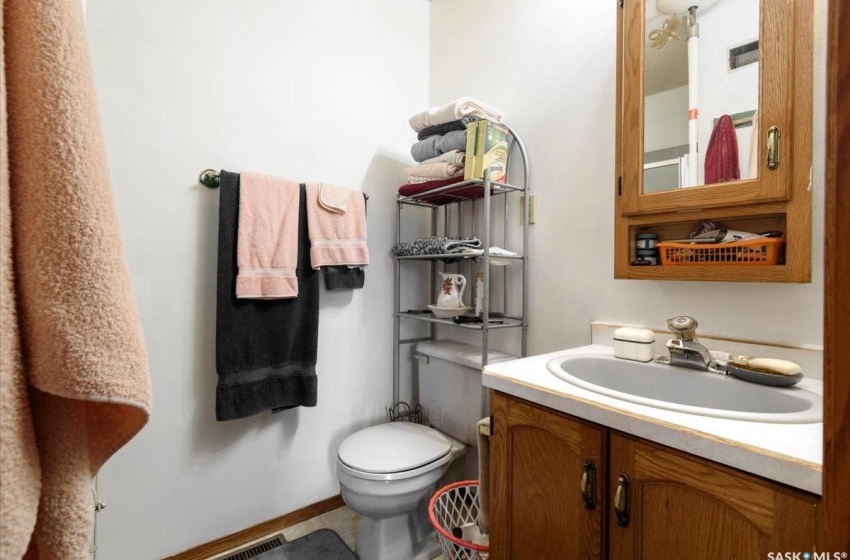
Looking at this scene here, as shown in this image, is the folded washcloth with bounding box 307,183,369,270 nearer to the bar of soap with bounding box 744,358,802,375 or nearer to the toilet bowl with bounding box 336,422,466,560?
the toilet bowl with bounding box 336,422,466,560

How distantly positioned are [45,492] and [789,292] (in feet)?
4.64

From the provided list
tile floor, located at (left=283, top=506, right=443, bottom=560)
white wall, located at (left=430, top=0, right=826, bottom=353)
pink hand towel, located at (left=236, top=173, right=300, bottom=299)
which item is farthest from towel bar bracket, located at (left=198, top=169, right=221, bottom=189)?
tile floor, located at (left=283, top=506, right=443, bottom=560)

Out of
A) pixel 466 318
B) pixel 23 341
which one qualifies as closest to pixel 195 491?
pixel 466 318

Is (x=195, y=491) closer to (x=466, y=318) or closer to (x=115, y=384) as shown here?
(x=466, y=318)

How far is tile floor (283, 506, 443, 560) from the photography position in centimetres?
153

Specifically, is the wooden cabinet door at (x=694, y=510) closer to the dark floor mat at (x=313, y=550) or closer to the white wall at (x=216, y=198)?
the dark floor mat at (x=313, y=550)

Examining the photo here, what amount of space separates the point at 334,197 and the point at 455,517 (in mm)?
1376

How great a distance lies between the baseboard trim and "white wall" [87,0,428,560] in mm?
29

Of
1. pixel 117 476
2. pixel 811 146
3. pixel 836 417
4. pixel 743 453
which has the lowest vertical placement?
pixel 117 476

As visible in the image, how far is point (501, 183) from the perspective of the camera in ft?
4.85

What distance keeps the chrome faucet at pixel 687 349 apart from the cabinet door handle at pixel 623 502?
0.43m

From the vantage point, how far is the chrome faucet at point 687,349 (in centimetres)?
96

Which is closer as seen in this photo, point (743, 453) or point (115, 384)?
point (115, 384)

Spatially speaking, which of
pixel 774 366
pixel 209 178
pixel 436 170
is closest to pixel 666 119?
pixel 774 366
